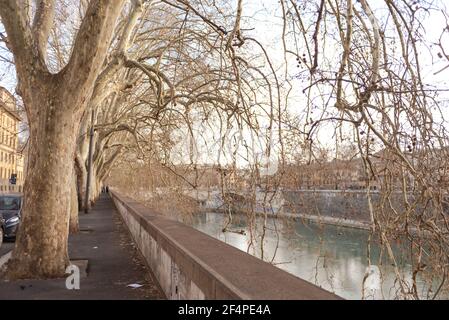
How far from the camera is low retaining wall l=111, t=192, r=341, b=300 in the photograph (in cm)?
353

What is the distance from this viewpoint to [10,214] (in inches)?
601

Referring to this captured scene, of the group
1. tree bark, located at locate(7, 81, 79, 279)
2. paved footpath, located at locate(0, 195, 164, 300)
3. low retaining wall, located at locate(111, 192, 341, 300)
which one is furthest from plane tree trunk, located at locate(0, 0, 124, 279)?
low retaining wall, located at locate(111, 192, 341, 300)

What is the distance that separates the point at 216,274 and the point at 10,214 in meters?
13.3

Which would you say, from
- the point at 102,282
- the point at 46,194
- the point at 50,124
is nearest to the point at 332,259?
the point at 102,282

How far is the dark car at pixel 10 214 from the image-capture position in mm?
14078

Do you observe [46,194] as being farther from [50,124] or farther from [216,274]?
[216,274]

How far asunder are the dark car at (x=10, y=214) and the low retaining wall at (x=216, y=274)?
8.41 m

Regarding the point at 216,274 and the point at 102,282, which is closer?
the point at 216,274

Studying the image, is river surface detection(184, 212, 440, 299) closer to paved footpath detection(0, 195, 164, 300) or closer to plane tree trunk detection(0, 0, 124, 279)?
paved footpath detection(0, 195, 164, 300)

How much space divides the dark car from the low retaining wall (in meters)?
8.41

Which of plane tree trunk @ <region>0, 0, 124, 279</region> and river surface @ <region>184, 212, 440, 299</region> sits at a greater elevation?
plane tree trunk @ <region>0, 0, 124, 279</region>

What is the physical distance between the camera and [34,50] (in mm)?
8148
